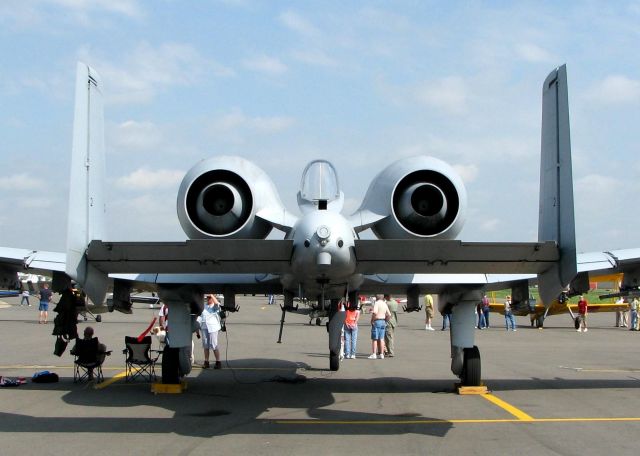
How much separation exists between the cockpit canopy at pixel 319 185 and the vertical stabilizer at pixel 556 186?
2.93 m

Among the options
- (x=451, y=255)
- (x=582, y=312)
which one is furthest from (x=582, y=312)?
(x=451, y=255)

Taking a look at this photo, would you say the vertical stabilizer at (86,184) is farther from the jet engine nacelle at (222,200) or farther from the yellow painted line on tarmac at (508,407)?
the yellow painted line on tarmac at (508,407)

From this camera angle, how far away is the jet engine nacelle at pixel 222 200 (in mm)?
9875

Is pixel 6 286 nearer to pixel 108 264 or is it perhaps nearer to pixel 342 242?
pixel 108 264

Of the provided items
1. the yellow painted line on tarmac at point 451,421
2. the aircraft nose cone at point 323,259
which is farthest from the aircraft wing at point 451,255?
the yellow painted line on tarmac at point 451,421

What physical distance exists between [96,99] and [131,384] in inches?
260

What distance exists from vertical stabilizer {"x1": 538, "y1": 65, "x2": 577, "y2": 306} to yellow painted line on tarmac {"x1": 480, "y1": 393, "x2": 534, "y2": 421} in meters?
1.98

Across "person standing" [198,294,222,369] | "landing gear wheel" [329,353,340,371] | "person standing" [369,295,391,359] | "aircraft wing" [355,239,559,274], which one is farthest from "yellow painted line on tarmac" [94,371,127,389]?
"aircraft wing" [355,239,559,274]

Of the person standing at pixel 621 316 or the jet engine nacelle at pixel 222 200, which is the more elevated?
the jet engine nacelle at pixel 222 200

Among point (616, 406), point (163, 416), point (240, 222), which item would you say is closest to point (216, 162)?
point (240, 222)

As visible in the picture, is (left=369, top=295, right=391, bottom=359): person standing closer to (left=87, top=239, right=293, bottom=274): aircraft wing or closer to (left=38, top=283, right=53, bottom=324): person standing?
(left=87, top=239, right=293, bottom=274): aircraft wing

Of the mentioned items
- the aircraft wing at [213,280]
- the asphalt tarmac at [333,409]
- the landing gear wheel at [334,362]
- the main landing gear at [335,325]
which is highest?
the aircraft wing at [213,280]

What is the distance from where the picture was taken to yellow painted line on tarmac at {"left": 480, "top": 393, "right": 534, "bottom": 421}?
10.1 meters

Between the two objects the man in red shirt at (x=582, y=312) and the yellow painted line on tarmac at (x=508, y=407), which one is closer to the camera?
the yellow painted line on tarmac at (x=508, y=407)
